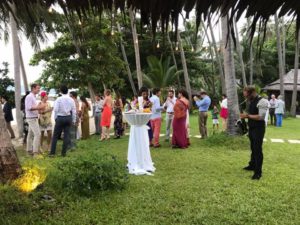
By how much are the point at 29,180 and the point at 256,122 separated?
366cm

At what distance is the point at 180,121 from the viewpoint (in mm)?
10008

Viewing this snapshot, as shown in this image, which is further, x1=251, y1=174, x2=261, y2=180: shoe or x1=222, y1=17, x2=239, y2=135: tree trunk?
x1=222, y1=17, x2=239, y2=135: tree trunk

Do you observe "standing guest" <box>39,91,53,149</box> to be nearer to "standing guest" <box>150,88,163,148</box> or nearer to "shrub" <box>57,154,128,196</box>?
"standing guest" <box>150,88,163,148</box>

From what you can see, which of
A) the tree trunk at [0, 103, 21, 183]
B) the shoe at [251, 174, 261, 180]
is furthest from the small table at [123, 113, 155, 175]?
the tree trunk at [0, 103, 21, 183]

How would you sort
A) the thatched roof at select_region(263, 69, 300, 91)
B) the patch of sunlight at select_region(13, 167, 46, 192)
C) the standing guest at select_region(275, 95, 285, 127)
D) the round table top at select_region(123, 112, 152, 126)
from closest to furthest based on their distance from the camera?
the patch of sunlight at select_region(13, 167, 46, 192) → the round table top at select_region(123, 112, 152, 126) → the standing guest at select_region(275, 95, 285, 127) → the thatched roof at select_region(263, 69, 300, 91)

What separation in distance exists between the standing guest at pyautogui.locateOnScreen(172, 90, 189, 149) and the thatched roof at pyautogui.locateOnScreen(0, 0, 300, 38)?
7.33m

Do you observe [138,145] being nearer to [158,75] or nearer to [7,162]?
[7,162]

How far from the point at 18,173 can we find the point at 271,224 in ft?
10.3

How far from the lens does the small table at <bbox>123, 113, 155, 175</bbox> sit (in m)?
6.91

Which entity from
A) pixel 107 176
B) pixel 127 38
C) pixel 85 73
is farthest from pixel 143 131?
pixel 127 38

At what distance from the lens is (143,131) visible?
698 cm

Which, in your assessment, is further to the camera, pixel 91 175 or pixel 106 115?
pixel 106 115

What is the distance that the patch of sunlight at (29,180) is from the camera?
4637mm

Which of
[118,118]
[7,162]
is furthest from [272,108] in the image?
[7,162]
